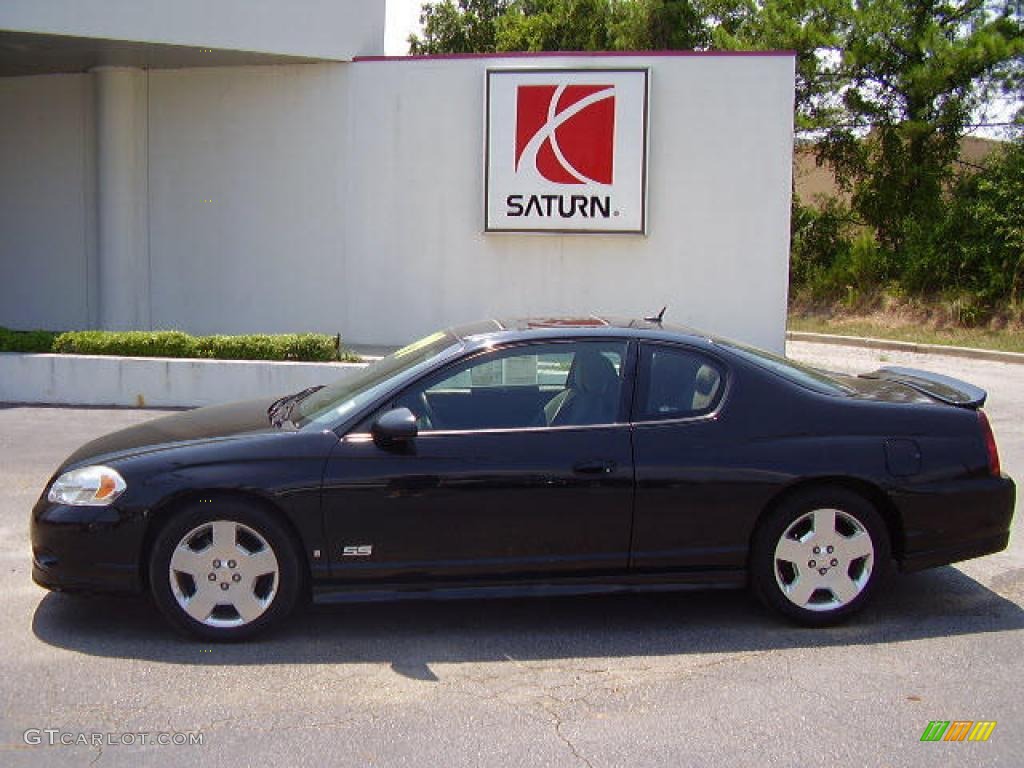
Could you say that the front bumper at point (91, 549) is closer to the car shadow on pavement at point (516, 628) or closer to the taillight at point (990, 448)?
the car shadow on pavement at point (516, 628)

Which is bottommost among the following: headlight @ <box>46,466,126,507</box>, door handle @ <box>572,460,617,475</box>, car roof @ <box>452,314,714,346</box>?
headlight @ <box>46,466,126,507</box>

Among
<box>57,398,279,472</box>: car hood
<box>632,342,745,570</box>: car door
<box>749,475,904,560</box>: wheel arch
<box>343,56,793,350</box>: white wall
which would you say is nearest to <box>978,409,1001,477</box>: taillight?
<box>749,475,904,560</box>: wheel arch

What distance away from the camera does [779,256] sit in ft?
46.7

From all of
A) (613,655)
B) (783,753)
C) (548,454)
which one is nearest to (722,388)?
(548,454)

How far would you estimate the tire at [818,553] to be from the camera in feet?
16.9

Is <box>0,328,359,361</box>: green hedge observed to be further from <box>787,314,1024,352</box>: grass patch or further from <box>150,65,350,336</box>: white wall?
<box>787,314,1024,352</box>: grass patch

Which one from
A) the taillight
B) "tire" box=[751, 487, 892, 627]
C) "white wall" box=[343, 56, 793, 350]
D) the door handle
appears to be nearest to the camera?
the door handle

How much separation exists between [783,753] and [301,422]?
2.61m

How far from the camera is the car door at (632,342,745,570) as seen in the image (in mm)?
5062

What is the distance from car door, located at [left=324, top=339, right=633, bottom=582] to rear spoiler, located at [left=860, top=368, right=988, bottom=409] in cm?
175

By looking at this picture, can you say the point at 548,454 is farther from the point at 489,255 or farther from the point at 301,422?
the point at 489,255

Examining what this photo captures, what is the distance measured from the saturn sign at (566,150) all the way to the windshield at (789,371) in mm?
8805

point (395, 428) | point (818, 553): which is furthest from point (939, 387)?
point (395, 428)

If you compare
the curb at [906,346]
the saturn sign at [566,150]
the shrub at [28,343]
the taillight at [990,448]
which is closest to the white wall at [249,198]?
the saturn sign at [566,150]
